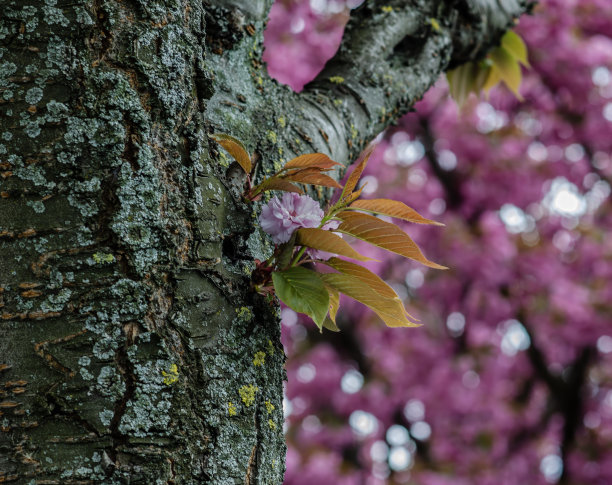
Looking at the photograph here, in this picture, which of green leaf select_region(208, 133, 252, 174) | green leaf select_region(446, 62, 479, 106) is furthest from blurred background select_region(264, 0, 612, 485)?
green leaf select_region(208, 133, 252, 174)

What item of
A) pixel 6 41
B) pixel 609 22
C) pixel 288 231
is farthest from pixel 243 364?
pixel 609 22

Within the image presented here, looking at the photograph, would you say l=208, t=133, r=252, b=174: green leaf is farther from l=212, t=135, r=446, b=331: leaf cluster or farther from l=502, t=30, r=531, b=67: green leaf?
l=502, t=30, r=531, b=67: green leaf

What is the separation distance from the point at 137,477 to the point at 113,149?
362mm

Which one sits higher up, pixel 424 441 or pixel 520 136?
pixel 520 136

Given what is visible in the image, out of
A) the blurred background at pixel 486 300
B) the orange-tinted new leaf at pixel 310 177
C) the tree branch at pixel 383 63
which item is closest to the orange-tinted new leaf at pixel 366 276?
the orange-tinted new leaf at pixel 310 177

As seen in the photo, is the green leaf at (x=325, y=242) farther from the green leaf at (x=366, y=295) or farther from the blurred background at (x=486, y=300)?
the blurred background at (x=486, y=300)

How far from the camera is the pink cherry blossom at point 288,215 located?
2.32 ft

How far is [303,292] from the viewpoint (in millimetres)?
681

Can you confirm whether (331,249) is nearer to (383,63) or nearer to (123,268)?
(123,268)

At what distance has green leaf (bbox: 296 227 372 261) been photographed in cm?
68

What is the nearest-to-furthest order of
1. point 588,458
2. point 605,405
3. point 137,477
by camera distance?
point 137,477
point 588,458
point 605,405

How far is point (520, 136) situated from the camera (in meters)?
5.47

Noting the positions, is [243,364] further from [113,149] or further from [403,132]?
[403,132]

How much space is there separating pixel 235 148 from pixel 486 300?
500 centimetres
